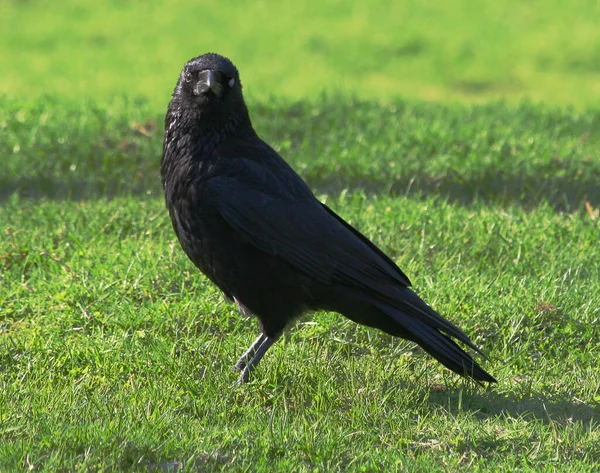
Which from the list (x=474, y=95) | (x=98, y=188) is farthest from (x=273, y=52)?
(x=98, y=188)

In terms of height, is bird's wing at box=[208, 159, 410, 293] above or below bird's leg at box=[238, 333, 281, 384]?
above

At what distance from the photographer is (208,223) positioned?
4273 millimetres

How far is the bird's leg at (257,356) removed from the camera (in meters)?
4.33

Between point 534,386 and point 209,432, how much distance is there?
156cm

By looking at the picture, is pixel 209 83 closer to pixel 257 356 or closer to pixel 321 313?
pixel 257 356

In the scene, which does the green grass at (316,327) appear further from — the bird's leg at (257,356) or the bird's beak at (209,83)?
the bird's beak at (209,83)

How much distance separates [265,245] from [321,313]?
865 millimetres

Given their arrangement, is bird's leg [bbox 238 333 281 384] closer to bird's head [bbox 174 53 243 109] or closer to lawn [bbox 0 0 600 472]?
lawn [bbox 0 0 600 472]

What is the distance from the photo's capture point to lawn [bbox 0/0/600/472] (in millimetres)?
3770

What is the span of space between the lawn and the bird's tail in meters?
0.09

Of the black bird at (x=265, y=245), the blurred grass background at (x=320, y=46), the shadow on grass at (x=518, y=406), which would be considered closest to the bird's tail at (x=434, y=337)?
the black bird at (x=265, y=245)

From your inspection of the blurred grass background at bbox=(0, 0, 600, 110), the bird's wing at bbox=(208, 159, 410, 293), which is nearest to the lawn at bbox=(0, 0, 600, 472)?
the bird's wing at bbox=(208, 159, 410, 293)

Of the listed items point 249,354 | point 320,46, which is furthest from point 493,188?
point 320,46

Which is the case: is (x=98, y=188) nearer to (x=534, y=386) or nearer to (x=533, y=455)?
(x=534, y=386)
